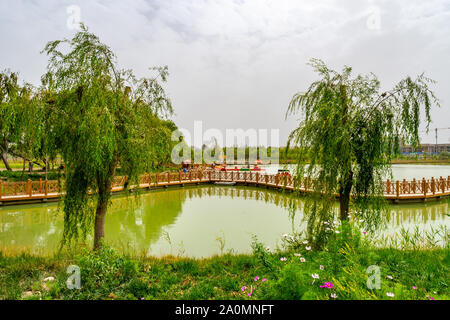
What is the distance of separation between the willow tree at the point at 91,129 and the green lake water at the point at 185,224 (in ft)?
3.36

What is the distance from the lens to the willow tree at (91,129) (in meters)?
4.20

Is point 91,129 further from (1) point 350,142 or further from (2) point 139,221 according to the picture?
(2) point 139,221

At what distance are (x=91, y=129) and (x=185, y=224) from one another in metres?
6.38

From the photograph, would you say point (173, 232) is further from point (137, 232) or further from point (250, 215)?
point (250, 215)

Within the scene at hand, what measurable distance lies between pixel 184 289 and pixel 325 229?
2.90 m

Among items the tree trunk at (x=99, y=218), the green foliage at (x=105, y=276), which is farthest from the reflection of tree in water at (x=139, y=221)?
the green foliage at (x=105, y=276)

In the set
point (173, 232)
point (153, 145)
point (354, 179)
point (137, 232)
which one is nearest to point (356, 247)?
point (354, 179)

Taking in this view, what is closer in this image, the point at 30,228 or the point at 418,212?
the point at 30,228

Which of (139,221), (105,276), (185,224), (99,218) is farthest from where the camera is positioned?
(139,221)

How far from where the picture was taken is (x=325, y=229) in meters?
4.81

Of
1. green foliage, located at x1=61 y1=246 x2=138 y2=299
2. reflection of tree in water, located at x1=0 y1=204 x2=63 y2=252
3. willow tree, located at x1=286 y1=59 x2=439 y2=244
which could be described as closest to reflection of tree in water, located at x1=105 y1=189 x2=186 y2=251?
reflection of tree in water, located at x1=0 y1=204 x2=63 y2=252

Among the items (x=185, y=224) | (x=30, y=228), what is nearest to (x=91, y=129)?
(x=185, y=224)

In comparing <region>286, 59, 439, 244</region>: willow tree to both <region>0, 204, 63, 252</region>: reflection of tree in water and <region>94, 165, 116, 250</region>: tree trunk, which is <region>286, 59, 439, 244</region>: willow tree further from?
<region>0, 204, 63, 252</region>: reflection of tree in water

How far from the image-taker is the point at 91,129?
161 inches
